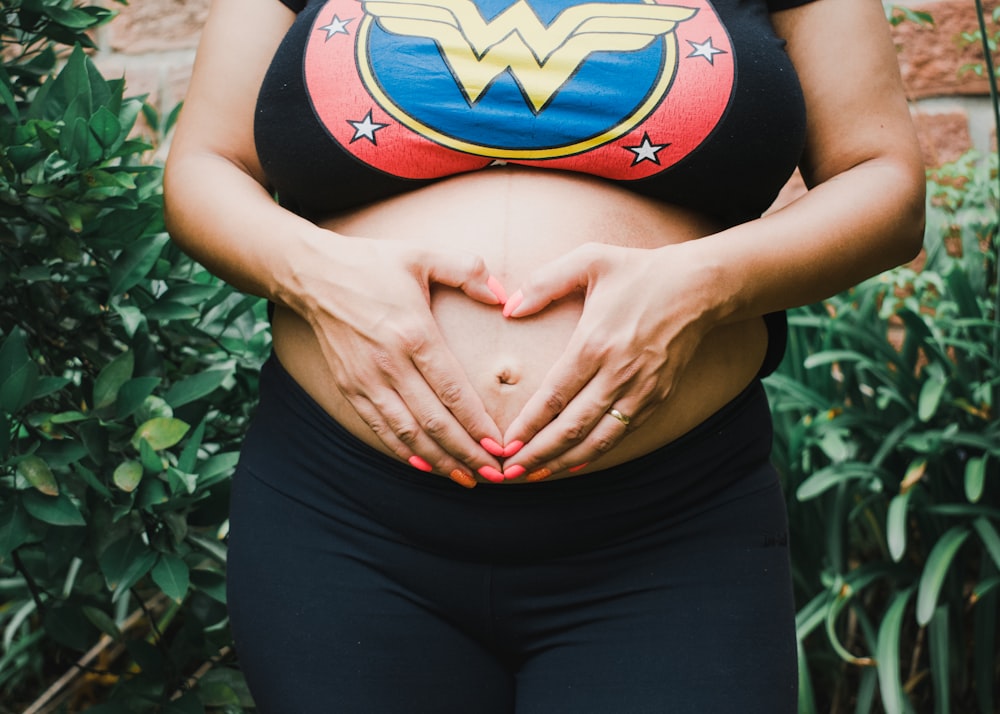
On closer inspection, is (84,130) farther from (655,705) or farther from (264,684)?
(655,705)

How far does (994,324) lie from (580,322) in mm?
1190

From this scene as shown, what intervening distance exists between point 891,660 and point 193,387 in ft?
4.28

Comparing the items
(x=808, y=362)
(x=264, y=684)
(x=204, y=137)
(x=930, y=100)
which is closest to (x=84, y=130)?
(x=204, y=137)

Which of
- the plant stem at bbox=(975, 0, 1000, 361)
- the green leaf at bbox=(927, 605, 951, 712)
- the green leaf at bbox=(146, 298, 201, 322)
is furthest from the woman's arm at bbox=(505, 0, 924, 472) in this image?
the green leaf at bbox=(927, 605, 951, 712)

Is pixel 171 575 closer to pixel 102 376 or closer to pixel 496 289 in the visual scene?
pixel 102 376

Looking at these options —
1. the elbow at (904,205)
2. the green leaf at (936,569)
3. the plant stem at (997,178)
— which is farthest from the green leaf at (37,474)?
the plant stem at (997,178)

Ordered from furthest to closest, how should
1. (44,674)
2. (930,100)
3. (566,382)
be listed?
(930,100) < (44,674) < (566,382)

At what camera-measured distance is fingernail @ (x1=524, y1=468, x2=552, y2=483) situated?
0.76 metres

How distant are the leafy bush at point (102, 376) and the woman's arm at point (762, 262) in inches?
20.5

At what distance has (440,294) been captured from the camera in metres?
0.79

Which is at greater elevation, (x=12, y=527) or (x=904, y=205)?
(x=904, y=205)

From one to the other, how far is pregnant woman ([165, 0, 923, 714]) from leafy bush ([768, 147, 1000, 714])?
0.90 m

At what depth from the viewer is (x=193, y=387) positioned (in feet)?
3.66

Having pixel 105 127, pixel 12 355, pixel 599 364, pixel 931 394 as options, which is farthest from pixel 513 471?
pixel 931 394
